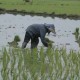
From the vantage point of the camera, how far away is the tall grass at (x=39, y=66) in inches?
244

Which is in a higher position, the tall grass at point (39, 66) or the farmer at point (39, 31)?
Answer: the farmer at point (39, 31)

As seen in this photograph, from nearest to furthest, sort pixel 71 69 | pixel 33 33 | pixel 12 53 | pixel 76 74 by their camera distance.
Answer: pixel 76 74, pixel 71 69, pixel 12 53, pixel 33 33

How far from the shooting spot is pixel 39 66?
6.97 meters

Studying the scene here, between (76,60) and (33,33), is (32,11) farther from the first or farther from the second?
(76,60)

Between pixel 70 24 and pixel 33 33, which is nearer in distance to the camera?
pixel 33 33

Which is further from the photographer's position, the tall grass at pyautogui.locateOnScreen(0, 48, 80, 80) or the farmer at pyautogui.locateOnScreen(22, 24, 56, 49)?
the farmer at pyautogui.locateOnScreen(22, 24, 56, 49)

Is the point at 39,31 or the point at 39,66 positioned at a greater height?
the point at 39,31

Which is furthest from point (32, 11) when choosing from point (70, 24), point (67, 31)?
point (67, 31)

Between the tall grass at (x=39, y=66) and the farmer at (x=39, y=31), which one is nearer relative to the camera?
the tall grass at (x=39, y=66)

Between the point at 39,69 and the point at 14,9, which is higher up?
the point at 14,9

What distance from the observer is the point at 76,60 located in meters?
7.38

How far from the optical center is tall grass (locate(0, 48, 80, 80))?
6204 mm

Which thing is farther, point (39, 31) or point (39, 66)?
point (39, 31)

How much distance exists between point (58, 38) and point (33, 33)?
13.9 ft
